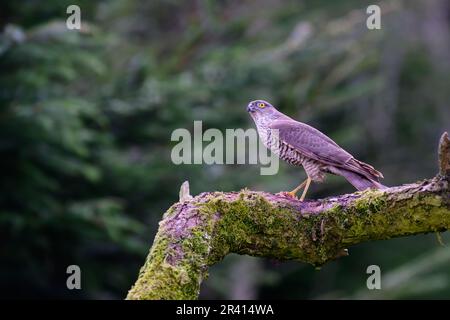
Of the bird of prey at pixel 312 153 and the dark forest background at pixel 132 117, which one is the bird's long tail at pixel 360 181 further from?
the dark forest background at pixel 132 117

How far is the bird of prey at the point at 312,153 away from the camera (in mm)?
6066

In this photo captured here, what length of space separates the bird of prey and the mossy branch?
0.64 meters

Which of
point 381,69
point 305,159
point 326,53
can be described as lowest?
point 305,159

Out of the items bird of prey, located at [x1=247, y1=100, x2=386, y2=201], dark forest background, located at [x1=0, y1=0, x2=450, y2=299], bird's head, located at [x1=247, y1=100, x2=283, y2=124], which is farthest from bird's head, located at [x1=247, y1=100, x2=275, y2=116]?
dark forest background, located at [x1=0, y1=0, x2=450, y2=299]

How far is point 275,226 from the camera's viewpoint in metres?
5.33

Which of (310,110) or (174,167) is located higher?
(310,110)

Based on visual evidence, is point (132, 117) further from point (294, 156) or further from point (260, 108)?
point (294, 156)

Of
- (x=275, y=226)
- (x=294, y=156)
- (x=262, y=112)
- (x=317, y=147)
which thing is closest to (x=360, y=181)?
(x=317, y=147)

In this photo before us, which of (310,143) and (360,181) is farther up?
(310,143)

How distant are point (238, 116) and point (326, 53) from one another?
7.41 feet

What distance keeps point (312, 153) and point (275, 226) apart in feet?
4.55
